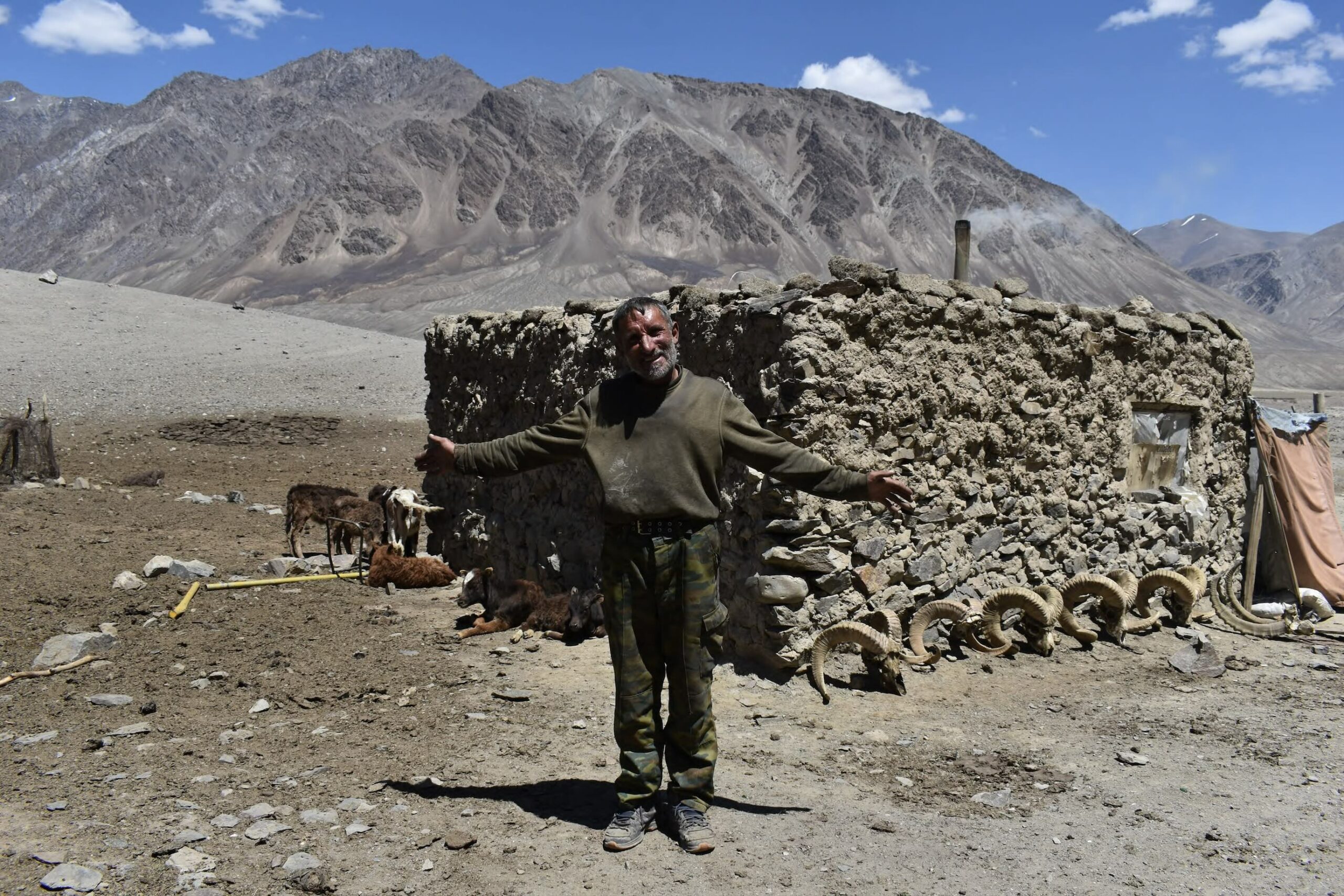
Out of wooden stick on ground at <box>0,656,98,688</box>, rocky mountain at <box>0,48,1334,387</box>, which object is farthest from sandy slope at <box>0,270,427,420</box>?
rocky mountain at <box>0,48,1334,387</box>

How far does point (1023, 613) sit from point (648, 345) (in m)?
4.11

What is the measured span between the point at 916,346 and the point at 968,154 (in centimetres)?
12712

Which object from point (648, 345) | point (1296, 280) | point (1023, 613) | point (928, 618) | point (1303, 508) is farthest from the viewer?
point (1296, 280)

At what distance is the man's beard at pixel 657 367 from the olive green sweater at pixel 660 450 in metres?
0.08

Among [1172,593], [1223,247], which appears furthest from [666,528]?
[1223,247]

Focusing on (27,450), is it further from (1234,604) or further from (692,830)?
(1234,604)

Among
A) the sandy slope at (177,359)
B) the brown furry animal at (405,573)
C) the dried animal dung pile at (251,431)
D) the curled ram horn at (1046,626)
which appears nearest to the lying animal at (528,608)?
the brown furry animal at (405,573)

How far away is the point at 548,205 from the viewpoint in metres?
105

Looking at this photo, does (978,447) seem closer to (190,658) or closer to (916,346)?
(916,346)

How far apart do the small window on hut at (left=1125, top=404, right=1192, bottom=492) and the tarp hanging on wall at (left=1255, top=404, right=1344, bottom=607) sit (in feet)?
3.20

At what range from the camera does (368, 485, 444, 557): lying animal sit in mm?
9070

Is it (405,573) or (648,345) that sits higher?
(648,345)

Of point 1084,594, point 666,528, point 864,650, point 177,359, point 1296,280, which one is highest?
point 1296,280

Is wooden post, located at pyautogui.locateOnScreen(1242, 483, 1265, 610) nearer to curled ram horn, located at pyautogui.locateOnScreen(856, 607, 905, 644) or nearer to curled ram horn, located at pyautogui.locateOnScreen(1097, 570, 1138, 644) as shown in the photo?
curled ram horn, located at pyautogui.locateOnScreen(1097, 570, 1138, 644)
